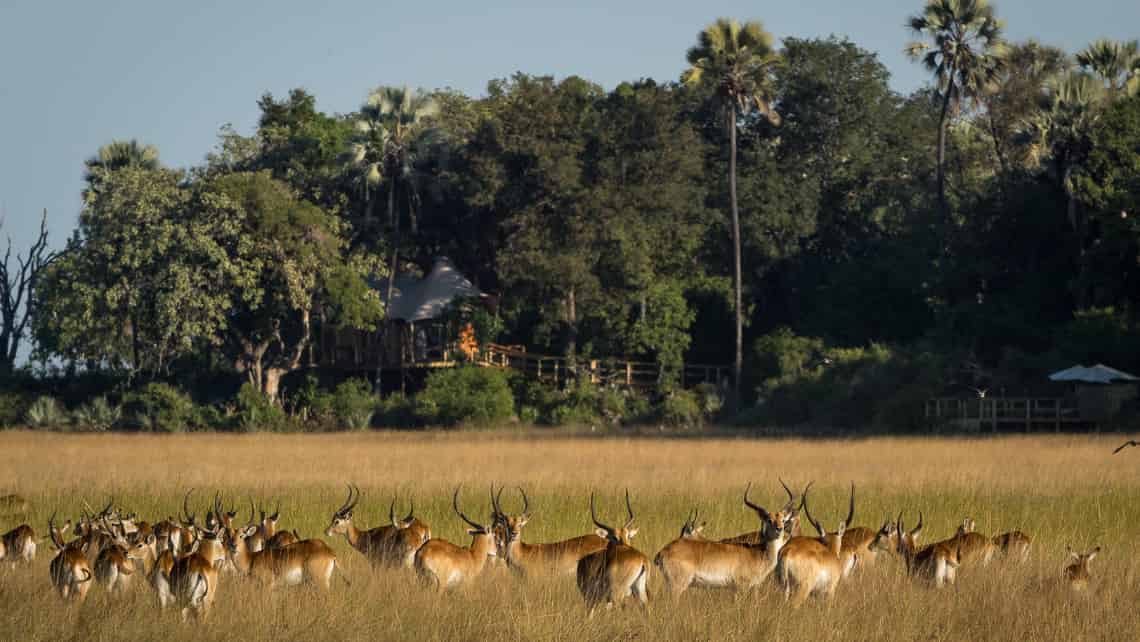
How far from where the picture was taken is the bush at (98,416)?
51594mm

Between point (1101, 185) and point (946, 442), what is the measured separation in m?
13.2

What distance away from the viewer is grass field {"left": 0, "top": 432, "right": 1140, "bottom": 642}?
1306 cm

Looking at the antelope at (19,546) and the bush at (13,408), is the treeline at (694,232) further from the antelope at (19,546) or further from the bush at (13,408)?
the antelope at (19,546)

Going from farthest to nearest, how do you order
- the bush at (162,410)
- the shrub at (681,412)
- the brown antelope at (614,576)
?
1. the bush at (162,410)
2. the shrub at (681,412)
3. the brown antelope at (614,576)

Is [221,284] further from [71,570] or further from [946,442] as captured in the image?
[71,570]

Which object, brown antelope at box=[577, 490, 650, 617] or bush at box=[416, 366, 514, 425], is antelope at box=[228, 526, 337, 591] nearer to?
brown antelope at box=[577, 490, 650, 617]

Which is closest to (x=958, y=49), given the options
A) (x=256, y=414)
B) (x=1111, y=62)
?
(x=1111, y=62)

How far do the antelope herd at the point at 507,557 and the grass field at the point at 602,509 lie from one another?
182mm

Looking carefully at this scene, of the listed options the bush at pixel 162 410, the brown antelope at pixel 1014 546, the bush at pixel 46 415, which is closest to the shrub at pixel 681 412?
the bush at pixel 162 410

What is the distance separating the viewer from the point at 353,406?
52.1 metres

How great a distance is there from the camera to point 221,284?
50.1 meters

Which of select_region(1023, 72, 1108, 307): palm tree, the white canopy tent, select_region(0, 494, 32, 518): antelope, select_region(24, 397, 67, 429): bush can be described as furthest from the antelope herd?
select_region(24, 397, 67, 429): bush

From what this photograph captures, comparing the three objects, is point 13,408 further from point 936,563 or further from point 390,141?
point 936,563

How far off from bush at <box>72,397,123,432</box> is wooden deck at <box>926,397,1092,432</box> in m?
25.8
